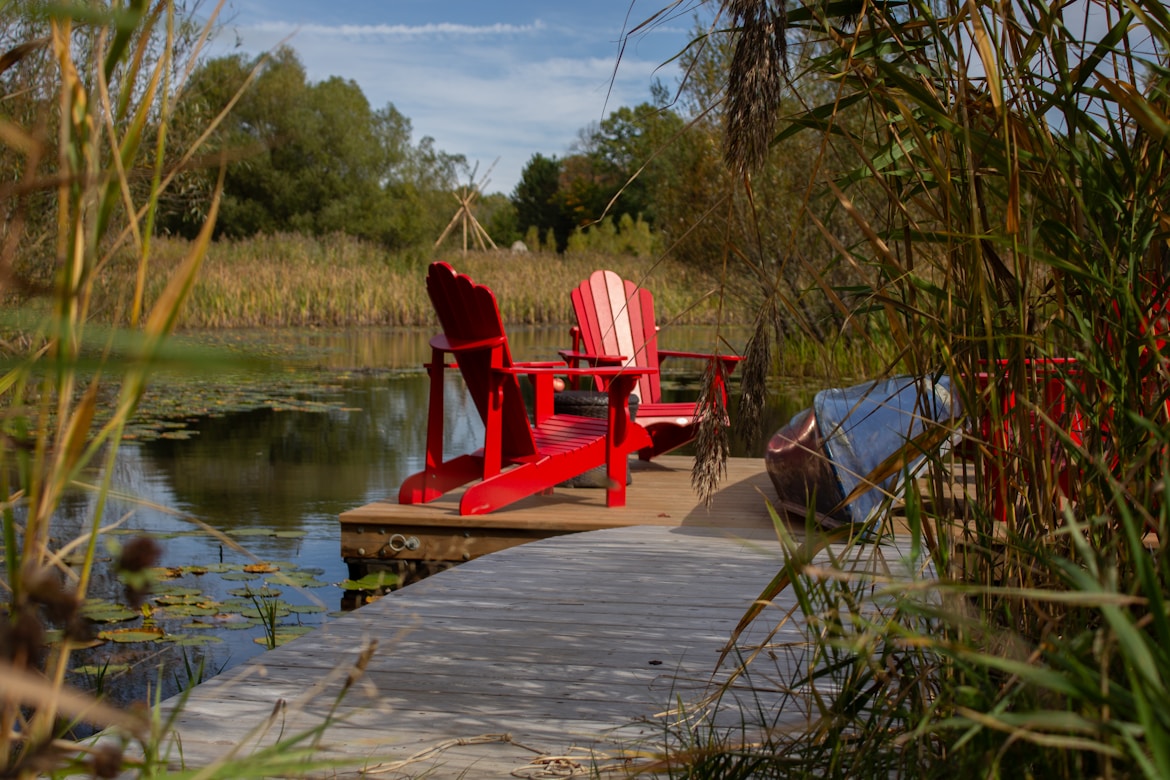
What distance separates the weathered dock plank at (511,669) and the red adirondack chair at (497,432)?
1.22 meters

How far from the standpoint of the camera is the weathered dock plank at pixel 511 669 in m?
1.72

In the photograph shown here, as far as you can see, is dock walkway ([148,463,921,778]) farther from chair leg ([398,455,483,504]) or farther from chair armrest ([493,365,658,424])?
chair leg ([398,455,483,504])

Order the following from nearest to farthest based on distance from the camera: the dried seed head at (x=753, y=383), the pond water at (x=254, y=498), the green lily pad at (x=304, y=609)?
the dried seed head at (x=753, y=383), the pond water at (x=254, y=498), the green lily pad at (x=304, y=609)

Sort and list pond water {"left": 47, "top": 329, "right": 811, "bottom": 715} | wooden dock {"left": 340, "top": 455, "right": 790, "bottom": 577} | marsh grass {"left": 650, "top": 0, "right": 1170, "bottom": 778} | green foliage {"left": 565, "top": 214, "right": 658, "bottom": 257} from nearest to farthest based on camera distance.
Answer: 1. marsh grass {"left": 650, "top": 0, "right": 1170, "bottom": 778}
2. pond water {"left": 47, "top": 329, "right": 811, "bottom": 715}
3. wooden dock {"left": 340, "top": 455, "right": 790, "bottom": 577}
4. green foliage {"left": 565, "top": 214, "right": 658, "bottom": 257}

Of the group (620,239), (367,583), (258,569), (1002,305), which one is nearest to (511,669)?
(1002,305)

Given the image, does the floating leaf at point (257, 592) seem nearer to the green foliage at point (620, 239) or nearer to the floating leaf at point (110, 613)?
the floating leaf at point (110, 613)

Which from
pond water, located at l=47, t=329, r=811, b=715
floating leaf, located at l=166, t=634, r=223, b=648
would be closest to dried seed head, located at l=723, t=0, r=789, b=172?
pond water, located at l=47, t=329, r=811, b=715

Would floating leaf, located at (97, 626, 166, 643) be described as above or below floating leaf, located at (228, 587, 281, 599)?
below

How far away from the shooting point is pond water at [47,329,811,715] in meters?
3.56

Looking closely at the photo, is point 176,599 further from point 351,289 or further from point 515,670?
point 351,289

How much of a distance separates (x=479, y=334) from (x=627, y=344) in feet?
5.83

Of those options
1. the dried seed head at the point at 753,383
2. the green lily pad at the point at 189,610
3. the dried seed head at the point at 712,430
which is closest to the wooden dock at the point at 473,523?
the green lily pad at the point at 189,610

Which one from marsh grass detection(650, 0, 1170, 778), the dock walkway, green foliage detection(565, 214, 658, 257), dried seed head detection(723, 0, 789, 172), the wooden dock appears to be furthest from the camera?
green foliage detection(565, 214, 658, 257)

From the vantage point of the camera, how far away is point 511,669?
7.19 ft
